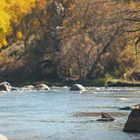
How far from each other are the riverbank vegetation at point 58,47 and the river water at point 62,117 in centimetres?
2746

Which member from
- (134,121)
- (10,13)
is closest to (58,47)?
(10,13)

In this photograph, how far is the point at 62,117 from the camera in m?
40.7

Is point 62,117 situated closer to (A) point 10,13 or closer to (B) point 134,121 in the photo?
(B) point 134,121

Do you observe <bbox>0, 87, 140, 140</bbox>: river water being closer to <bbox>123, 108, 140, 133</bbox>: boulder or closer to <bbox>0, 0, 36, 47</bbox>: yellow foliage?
<bbox>123, 108, 140, 133</bbox>: boulder

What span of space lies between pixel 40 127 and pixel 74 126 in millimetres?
1959

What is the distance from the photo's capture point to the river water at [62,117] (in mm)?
31828

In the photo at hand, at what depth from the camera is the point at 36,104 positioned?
5181 cm

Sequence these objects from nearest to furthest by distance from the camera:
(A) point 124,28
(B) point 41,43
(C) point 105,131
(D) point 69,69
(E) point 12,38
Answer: (C) point 105,131
(A) point 124,28
(D) point 69,69
(B) point 41,43
(E) point 12,38

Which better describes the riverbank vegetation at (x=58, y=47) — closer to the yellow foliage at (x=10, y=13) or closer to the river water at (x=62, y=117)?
the yellow foliage at (x=10, y=13)

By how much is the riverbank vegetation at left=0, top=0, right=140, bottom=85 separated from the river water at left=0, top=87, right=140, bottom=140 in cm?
2746

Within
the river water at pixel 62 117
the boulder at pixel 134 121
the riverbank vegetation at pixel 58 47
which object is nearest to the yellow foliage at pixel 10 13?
the riverbank vegetation at pixel 58 47

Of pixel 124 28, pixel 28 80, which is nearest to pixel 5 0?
pixel 28 80

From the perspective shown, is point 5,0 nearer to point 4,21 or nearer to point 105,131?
point 4,21

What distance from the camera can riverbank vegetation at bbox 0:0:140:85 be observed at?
290 ft
